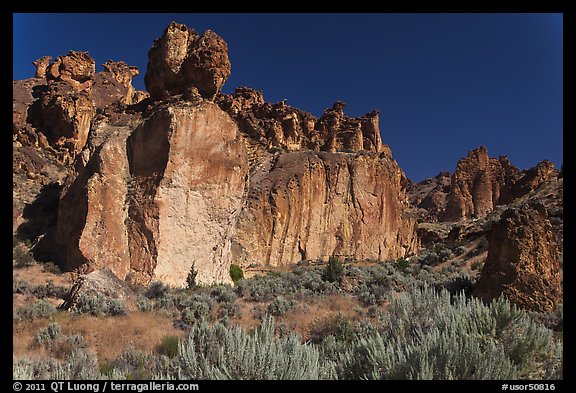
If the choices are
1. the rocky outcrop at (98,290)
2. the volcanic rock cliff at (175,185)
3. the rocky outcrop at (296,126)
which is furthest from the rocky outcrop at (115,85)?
the rocky outcrop at (98,290)

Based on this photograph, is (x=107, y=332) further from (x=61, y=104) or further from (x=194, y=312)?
(x=61, y=104)

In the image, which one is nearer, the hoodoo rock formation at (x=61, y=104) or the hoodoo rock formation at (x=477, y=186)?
the hoodoo rock formation at (x=61, y=104)

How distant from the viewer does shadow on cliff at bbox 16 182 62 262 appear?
19547 millimetres

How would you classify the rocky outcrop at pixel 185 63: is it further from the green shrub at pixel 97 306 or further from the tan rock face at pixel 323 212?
the tan rock face at pixel 323 212

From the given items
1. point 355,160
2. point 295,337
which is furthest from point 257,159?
point 295,337

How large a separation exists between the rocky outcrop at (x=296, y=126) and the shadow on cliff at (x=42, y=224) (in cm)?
2496

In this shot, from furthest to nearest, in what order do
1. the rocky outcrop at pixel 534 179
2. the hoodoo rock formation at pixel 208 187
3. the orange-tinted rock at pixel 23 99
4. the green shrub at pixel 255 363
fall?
the rocky outcrop at pixel 534 179
the orange-tinted rock at pixel 23 99
the hoodoo rock formation at pixel 208 187
the green shrub at pixel 255 363

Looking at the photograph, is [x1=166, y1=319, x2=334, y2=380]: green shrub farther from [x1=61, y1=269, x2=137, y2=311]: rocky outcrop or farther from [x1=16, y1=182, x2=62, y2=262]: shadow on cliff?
[x1=16, y1=182, x2=62, y2=262]: shadow on cliff

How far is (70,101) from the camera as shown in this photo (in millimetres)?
39188

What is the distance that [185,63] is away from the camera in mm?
22547

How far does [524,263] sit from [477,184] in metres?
69.9

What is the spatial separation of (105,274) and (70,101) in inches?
1337

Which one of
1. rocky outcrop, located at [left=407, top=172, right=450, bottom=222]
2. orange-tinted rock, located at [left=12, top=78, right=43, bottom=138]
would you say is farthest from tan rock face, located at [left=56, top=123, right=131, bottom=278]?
rocky outcrop, located at [left=407, top=172, right=450, bottom=222]

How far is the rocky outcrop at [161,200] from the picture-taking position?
55.1ft
